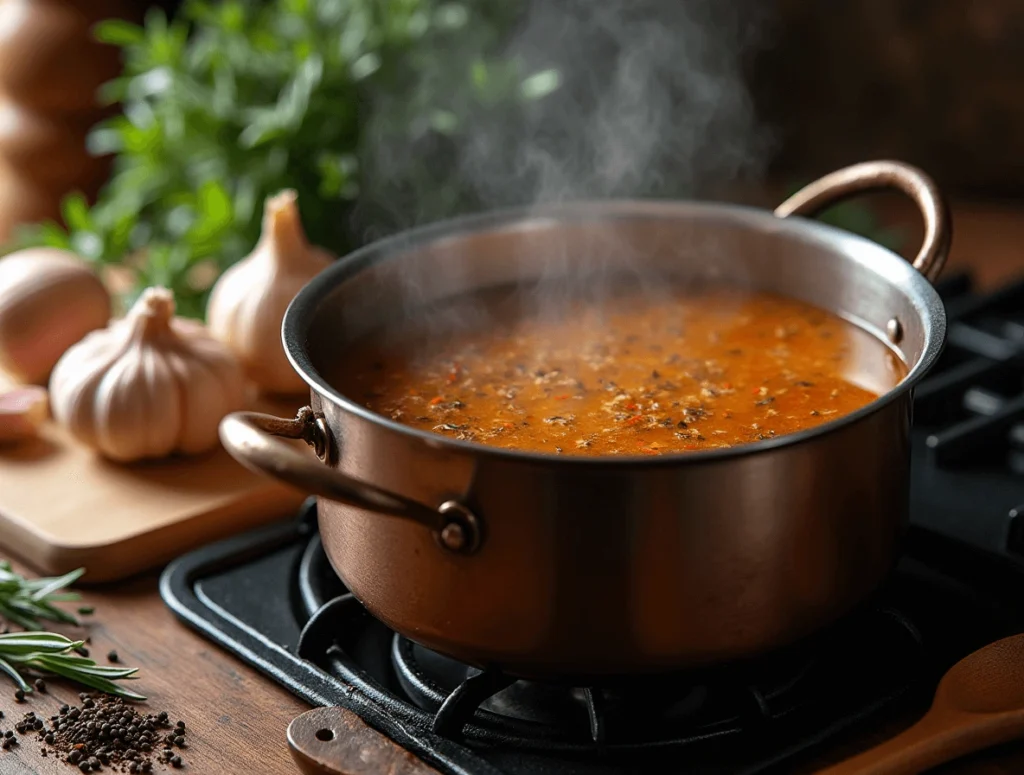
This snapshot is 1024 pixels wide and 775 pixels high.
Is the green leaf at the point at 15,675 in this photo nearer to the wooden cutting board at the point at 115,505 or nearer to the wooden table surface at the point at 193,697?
the wooden table surface at the point at 193,697

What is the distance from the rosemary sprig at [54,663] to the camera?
117 centimetres

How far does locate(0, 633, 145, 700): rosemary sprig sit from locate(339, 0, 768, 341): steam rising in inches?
31.2

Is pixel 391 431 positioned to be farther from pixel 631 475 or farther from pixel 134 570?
pixel 134 570

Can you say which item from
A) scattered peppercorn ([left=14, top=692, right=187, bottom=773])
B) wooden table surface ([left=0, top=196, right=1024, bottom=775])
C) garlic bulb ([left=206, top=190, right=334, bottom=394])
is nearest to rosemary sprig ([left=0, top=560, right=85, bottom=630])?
wooden table surface ([left=0, top=196, right=1024, bottom=775])

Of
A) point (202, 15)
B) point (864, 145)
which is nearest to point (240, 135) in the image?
point (202, 15)

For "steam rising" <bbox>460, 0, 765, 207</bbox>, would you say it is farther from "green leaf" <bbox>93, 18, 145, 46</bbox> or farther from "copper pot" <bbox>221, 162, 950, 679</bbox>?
"copper pot" <bbox>221, 162, 950, 679</bbox>

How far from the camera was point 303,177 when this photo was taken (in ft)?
6.39

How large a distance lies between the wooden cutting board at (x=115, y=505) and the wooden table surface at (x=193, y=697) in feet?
0.14

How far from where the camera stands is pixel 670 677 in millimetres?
996

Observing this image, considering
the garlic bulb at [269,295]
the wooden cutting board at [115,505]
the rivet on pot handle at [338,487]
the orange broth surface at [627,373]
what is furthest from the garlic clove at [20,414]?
the rivet on pot handle at [338,487]

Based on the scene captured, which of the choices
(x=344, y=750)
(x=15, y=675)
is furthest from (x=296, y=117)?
(x=344, y=750)

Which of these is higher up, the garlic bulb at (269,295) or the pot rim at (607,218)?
the pot rim at (607,218)

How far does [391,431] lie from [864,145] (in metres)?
1.75

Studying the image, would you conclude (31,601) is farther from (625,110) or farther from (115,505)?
(625,110)
